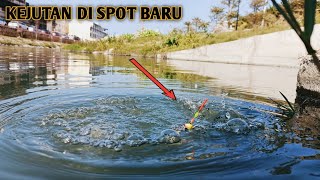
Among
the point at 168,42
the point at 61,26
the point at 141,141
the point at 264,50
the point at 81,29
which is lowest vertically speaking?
the point at 141,141

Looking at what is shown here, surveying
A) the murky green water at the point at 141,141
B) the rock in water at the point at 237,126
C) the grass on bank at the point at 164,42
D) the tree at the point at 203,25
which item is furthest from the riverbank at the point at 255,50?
the rock in water at the point at 237,126

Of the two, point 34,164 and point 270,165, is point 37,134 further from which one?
point 270,165

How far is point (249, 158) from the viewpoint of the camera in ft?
8.14

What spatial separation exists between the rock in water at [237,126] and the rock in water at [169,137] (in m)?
0.72

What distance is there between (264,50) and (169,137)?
18.0 metres

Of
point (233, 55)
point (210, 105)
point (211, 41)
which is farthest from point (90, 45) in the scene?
point (210, 105)

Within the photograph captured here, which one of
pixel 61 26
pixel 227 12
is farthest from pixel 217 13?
pixel 61 26

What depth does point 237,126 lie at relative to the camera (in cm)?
356

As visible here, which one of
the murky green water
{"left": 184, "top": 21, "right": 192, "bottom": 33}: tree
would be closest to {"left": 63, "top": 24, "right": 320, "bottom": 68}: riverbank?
the murky green water

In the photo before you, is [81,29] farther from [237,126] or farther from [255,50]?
[237,126]

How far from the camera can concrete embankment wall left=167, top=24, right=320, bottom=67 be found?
1822cm

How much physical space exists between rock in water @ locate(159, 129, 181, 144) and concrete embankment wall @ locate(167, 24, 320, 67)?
52.5ft

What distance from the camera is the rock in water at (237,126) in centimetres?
343

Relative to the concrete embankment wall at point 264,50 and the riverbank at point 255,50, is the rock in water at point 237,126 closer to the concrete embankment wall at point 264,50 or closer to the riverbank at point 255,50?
the riverbank at point 255,50
